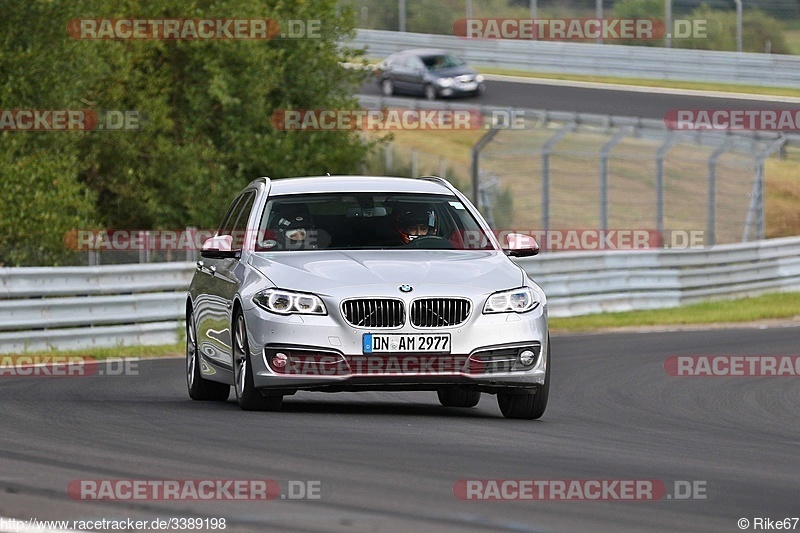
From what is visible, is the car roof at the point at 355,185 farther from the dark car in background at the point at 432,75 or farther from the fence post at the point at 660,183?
the dark car in background at the point at 432,75

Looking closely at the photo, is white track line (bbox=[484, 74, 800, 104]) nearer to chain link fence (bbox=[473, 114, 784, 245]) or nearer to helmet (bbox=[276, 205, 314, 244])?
chain link fence (bbox=[473, 114, 784, 245])

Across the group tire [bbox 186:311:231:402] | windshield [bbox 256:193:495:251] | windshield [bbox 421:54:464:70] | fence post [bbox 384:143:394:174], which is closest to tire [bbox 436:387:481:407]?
windshield [bbox 256:193:495:251]

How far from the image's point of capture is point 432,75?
50250 millimetres

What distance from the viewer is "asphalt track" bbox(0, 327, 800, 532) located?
6.70 m

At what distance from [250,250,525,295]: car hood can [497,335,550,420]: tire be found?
0.64 m

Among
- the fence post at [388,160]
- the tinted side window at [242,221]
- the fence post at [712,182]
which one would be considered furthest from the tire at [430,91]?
the tinted side window at [242,221]

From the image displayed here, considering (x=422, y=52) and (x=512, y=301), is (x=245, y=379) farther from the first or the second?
(x=422, y=52)

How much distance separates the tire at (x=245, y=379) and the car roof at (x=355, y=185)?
1222 mm

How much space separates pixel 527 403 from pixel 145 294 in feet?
30.1

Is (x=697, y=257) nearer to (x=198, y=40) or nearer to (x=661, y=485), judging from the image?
(x=198, y=40)

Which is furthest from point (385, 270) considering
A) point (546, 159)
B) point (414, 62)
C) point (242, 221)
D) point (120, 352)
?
point (414, 62)

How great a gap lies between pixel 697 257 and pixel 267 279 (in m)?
17.3

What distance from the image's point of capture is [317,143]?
101 ft

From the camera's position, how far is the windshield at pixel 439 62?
50.4 m
